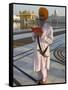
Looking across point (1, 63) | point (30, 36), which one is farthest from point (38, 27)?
point (1, 63)

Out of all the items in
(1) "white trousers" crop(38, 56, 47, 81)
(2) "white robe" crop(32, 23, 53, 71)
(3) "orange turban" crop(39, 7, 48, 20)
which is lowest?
(1) "white trousers" crop(38, 56, 47, 81)

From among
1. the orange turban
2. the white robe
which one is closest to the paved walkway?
the white robe

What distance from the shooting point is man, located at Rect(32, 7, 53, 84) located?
1.76m

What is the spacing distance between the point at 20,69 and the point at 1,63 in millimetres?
112

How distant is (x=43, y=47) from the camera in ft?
5.82

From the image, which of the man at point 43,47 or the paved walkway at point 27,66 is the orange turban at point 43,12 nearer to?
the man at point 43,47

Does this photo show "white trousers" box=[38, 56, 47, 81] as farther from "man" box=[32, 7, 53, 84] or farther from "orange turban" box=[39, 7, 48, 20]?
"orange turban" box=[39, 7, 48, 20]

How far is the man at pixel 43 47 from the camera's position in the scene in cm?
176

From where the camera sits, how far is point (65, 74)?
183cm

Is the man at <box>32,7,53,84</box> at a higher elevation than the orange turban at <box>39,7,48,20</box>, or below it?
below

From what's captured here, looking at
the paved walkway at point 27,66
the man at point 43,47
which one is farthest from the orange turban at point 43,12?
the paved walkway at point 27,66

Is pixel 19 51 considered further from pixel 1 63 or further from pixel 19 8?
pixel 19 8

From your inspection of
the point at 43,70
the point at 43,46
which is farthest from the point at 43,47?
the point at 43,70

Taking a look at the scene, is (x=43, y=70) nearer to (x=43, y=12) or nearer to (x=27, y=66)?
(x=27, y=66)
